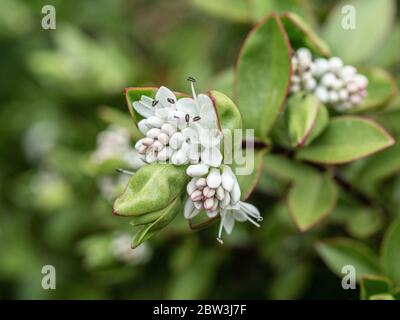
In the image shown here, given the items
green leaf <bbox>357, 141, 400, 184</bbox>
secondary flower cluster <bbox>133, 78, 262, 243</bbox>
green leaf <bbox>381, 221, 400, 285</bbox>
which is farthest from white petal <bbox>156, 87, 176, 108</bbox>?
green leaf <bbox>357, 141, 400, 184</bbox>

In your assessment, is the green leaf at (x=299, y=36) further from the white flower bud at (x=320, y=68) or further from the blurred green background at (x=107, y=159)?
the blurred green background at (x=107, y=159)

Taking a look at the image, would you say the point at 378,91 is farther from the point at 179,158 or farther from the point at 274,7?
the point at 179,158

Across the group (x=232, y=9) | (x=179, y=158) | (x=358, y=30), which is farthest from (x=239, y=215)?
(x=232, y=9)

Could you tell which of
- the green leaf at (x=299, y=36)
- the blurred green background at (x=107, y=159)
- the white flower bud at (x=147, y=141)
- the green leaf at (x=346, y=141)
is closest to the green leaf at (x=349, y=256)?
the blurred green background at (x=107, y=159)

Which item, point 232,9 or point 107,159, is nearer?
point 107,159
